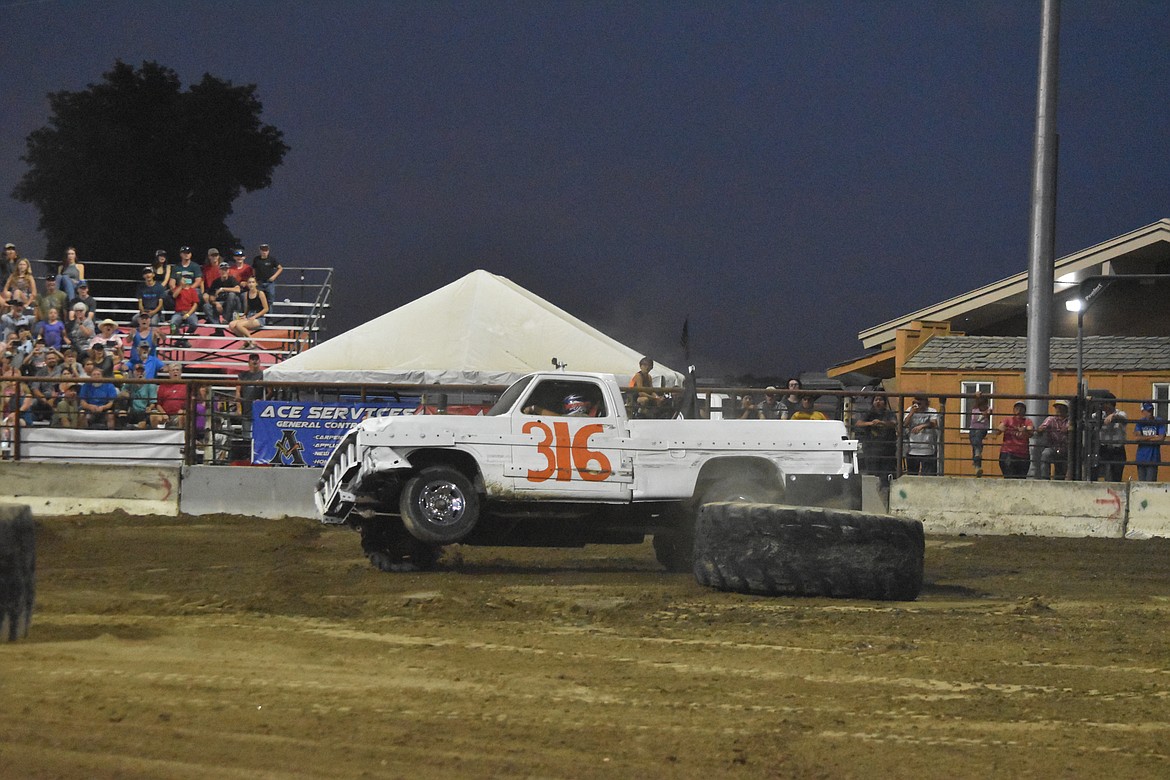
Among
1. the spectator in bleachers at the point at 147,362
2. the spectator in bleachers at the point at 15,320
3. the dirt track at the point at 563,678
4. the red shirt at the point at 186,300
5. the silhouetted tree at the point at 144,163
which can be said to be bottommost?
the dirt track at the point at 563,678

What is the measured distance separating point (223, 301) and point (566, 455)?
15.9m

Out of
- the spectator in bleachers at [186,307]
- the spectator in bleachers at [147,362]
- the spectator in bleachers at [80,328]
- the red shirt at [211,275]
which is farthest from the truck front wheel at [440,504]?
the red shirt at [211,275]

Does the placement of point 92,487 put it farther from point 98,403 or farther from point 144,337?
point 144,337

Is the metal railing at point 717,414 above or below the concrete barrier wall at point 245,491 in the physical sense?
above

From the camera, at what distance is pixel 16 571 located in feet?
21.3

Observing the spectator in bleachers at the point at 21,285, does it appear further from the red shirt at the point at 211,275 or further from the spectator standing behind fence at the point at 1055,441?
the spectator standing behind fence at the point at 1055,441

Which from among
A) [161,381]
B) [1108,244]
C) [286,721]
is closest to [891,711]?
[286,721]

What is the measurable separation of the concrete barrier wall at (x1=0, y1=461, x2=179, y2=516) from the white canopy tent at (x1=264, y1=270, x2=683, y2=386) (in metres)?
2.47

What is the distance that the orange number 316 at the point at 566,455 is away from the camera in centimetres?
1127

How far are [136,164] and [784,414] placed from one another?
4042 centimetres

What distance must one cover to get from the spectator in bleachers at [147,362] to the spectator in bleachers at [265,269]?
14.3ft

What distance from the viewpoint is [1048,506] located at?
15297 millimetres

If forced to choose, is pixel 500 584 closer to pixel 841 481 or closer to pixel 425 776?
pixel 841 481

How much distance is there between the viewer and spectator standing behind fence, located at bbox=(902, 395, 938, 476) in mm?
15891
